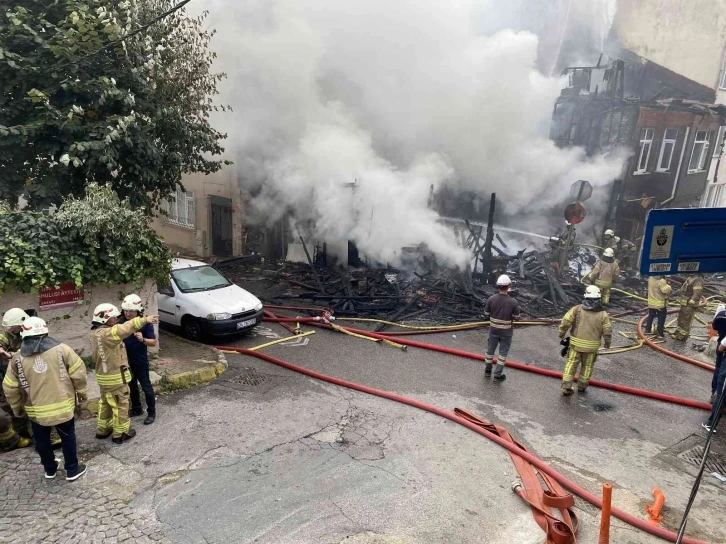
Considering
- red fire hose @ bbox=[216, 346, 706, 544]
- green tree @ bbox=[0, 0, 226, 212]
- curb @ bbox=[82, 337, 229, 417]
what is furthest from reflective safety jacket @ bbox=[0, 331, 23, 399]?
red fire hose @ bbox=[216, 346, 706, 544]

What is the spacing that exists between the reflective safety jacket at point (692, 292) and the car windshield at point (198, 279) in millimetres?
9199

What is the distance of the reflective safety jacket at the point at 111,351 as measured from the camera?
497 cm

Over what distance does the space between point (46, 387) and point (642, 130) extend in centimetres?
1940

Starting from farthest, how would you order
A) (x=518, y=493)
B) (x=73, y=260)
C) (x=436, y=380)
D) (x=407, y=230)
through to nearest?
(x=407, y=230)
(x=436, y=380)
(x=73, y=260)
(x=518, y=493)

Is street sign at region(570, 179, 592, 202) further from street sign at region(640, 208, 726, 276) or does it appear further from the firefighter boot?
the firefighter boot

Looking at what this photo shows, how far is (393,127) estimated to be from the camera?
1655 centimetres

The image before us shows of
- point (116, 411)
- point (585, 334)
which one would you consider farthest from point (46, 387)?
point (585, 334)

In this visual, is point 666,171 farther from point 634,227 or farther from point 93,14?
point 93,14

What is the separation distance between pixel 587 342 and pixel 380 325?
4.37 metres

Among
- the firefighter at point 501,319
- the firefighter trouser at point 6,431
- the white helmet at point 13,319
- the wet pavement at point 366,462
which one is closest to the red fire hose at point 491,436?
the wet pavement at point 366,462

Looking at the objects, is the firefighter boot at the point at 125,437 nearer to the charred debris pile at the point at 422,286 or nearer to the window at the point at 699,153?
the charred debris pile at the point at 422,286

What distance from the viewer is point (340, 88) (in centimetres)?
1595

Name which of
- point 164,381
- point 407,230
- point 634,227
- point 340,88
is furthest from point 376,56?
point 164,381

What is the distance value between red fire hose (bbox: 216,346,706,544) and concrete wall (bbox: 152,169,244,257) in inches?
334
